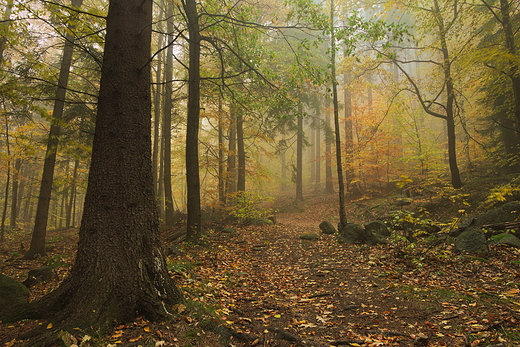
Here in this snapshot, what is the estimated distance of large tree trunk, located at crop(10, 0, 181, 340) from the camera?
301 centimetres

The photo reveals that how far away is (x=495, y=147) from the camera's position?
45.0 ft

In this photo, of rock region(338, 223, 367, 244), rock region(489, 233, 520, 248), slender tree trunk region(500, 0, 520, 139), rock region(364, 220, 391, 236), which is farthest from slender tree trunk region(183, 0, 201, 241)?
slender tree trunk region(500, 0, 520, 139)

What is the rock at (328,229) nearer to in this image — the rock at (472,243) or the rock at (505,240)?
the rock at (472,243)

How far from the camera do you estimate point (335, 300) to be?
443 centimetres

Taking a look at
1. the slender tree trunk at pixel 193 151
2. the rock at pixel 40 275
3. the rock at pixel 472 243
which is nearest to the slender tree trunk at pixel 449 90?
the rock at pixel 472 243

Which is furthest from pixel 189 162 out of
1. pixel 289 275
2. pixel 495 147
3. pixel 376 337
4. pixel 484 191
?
pixel 495 147

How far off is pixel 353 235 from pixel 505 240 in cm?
358

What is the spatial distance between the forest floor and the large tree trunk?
27 cm

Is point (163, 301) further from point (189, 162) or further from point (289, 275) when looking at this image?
point (189, 162)

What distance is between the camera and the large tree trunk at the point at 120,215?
9.86 ft

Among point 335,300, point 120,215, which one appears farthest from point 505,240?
point 120,215

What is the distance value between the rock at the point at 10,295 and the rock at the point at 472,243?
7971mm

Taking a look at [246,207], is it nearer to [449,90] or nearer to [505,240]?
[505,240]

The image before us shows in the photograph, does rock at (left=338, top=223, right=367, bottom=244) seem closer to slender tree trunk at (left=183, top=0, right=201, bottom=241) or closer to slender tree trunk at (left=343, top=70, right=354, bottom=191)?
slender tree trunk at (left=183, top=0, right=201, bottom=241)
